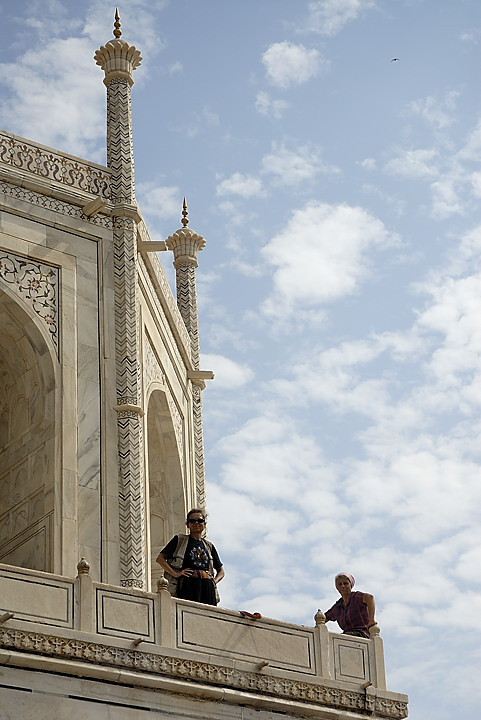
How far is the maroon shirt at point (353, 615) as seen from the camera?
1349 cm

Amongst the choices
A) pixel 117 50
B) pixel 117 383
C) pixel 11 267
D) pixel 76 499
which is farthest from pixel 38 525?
pixel 117 50

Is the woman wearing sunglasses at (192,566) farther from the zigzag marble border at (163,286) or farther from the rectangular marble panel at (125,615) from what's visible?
the zigzag marble border at (163,286)

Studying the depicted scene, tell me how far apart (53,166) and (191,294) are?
512 centimetres

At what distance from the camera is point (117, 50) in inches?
691

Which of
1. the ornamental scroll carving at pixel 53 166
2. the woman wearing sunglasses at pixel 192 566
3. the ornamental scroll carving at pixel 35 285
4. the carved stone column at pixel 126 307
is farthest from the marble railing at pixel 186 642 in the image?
the ornamental scroll carving at pixel 53 166

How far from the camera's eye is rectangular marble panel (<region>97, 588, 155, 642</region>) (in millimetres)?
12094

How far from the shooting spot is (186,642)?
1238 cm

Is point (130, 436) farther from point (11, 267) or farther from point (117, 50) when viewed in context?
point (117, 50)

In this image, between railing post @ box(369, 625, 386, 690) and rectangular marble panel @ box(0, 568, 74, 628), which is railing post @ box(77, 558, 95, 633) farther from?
railing post @ box(369, 625, 386, 690)

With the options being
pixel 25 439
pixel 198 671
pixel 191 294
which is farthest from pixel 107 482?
pixel 191 294

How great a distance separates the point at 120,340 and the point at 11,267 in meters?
1.45

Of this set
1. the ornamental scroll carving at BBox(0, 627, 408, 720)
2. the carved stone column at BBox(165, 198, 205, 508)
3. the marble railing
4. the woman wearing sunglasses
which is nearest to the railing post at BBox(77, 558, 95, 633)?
the marble railing

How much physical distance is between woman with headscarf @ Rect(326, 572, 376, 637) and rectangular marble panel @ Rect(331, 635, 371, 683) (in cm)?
23

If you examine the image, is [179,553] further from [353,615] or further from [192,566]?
[353,615]
